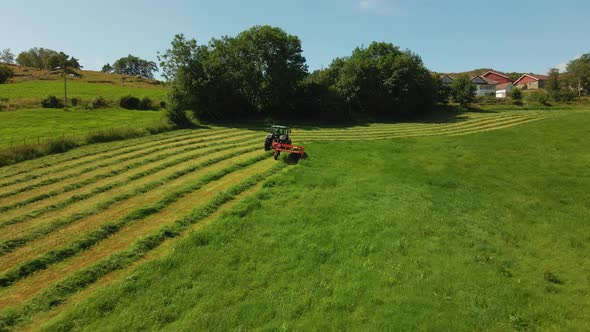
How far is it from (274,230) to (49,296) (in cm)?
648

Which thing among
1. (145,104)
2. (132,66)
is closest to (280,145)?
(145,104)

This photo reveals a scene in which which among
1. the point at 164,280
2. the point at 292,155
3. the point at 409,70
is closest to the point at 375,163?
the point at 292,155

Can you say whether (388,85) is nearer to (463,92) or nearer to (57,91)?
(463,92)

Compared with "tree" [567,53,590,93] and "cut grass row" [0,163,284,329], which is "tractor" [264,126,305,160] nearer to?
"cut grass row" [0,163,284,329]

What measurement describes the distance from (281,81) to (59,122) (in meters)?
24.8

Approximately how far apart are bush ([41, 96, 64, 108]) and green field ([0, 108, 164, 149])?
9.13 feet

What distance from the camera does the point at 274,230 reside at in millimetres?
12320

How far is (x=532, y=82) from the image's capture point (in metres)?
106

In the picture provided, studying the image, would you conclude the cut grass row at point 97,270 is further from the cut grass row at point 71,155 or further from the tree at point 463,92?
the tree at point 463,92

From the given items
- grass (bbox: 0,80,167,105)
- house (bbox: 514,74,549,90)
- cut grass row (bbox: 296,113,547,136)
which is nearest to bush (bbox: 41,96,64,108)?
grass (bbox: 0,80,167,105)

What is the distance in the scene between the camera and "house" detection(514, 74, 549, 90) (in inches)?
4018

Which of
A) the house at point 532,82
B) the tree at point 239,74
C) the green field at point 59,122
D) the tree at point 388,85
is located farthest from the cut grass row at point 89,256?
the house at point 532,82

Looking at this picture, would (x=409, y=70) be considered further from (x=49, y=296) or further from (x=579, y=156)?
(x=49, y=296)

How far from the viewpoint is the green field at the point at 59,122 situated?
27109mm
